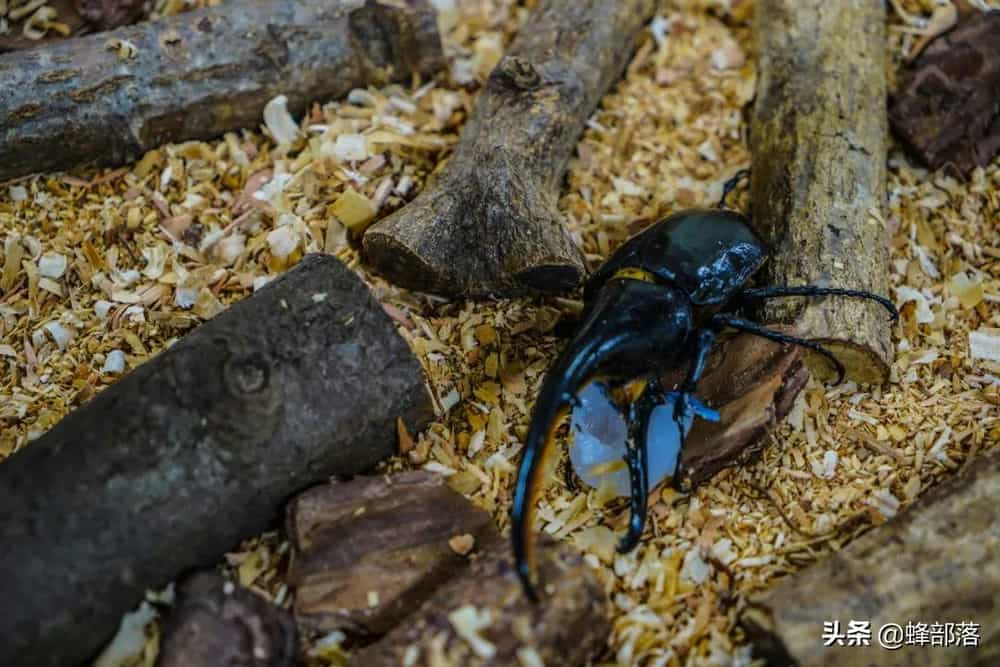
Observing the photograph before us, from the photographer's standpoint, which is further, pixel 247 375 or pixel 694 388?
pixel 694 388

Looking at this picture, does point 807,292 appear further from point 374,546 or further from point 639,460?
point 374,546

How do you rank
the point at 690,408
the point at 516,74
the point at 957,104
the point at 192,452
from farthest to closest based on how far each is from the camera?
the point at 957,104, the point at 516,74, the point at 690,408, the point at 192,452

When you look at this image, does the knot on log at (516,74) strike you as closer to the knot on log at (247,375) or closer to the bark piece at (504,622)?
the knot on log at (247,375)

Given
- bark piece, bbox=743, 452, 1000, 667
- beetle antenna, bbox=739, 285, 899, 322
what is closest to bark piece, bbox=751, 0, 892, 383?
beetle antenna, bbox=739, 285, 899, 322

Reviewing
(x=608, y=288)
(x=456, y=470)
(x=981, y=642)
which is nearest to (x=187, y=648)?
(x=456, y=470)

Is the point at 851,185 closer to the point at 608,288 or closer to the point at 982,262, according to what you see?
the point at 982,262

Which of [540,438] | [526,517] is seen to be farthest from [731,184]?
[526,517]
